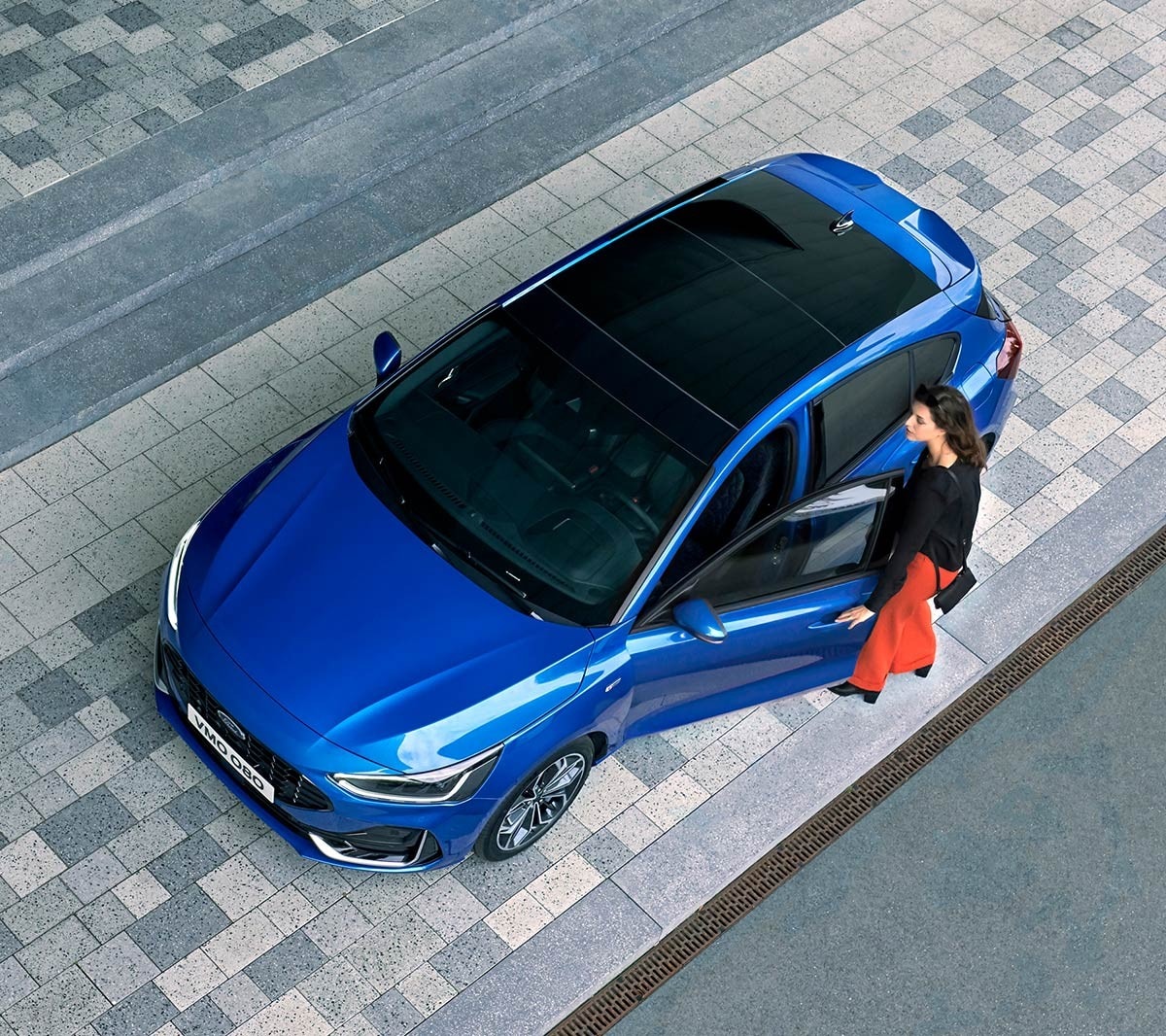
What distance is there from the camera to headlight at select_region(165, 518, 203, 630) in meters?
6.21

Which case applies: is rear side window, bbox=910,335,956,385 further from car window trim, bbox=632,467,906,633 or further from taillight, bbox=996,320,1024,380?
car window trim, bbox=632,467,906,633

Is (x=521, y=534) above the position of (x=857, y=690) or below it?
above

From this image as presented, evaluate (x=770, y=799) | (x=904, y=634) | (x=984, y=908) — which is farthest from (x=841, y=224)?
(x=984, y=908)

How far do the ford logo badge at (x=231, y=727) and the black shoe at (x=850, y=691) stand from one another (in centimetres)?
279

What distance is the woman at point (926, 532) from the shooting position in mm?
6297

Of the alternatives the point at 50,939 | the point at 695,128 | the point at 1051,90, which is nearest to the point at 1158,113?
the point at 1051,90

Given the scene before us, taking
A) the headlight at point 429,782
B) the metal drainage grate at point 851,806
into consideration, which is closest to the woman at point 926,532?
the metal drainage grate at point 851,806

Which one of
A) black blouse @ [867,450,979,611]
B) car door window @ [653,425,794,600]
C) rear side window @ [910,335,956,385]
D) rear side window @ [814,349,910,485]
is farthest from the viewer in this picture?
rear side window @ [910,335,956,385]

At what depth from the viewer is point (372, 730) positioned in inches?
228

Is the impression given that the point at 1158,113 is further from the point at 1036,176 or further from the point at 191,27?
the point at 191,27

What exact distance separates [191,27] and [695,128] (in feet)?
10.8

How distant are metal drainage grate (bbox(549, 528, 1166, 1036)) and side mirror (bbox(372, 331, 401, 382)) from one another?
2734 mm

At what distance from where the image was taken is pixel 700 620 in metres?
6.08

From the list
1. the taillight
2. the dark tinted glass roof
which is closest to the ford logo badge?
the dark tinted glass roof
